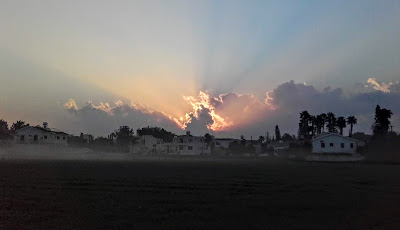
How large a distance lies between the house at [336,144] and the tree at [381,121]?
1409 centimetres

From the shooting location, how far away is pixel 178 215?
18344mm

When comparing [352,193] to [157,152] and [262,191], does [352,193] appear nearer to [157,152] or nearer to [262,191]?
[262,191]

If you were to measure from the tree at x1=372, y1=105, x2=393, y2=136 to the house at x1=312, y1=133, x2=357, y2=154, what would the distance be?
14092mm

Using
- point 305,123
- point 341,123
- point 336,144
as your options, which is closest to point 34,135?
point 336,144

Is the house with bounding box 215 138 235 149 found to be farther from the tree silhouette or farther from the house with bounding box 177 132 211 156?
the house with bounding box 177 132 211 156

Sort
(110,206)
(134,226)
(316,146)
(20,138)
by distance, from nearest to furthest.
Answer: (134,226), (110,206), (316,146), (20,138)

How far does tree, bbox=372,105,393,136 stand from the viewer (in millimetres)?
116762

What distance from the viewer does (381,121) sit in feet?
388

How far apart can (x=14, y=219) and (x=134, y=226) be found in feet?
17.9

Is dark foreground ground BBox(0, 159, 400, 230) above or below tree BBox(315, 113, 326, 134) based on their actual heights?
below

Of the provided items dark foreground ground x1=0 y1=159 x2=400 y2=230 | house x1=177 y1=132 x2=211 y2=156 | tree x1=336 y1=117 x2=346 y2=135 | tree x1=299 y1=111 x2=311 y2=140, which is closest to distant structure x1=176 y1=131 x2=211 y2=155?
house x1=177 y1=132 x2=211 y2=156

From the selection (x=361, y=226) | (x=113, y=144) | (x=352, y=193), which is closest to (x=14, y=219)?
(x=361, y=226)

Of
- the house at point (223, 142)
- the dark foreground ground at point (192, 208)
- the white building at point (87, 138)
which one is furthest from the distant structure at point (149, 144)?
the dark foreground ground at point (192, 208)

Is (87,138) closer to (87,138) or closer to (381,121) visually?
(87,138)
